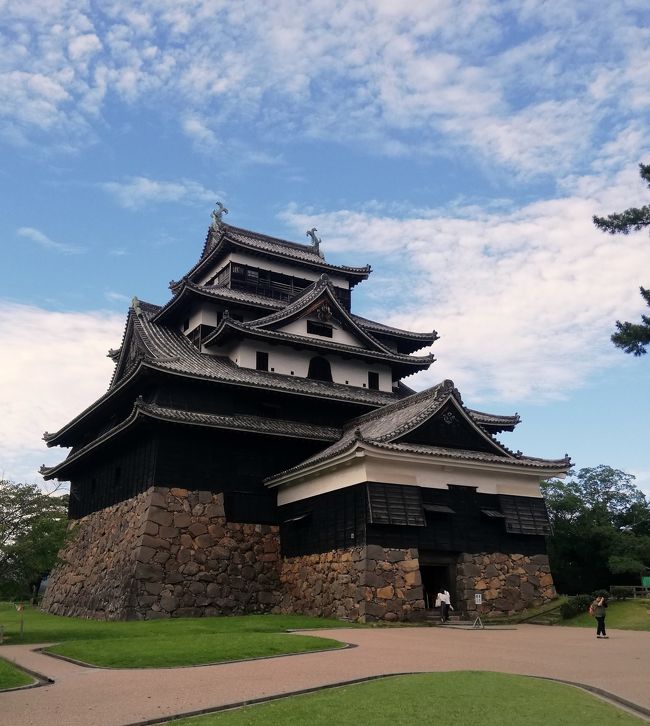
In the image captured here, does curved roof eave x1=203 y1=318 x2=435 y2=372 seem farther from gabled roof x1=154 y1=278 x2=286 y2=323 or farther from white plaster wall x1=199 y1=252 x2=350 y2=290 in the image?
white plaster wall x1=199 y1=252 x2=350 y2=290

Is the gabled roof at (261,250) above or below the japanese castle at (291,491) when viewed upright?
above

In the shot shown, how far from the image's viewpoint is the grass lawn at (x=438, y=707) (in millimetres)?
8859

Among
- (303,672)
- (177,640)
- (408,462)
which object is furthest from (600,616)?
(177,640)

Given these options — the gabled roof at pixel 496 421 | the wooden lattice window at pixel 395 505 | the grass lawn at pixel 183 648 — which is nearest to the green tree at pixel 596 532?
the gabled roof at pixel 496 421

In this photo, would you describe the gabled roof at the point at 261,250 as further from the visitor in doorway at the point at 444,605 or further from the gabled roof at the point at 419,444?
the visitor in doorway at the point at 444,605

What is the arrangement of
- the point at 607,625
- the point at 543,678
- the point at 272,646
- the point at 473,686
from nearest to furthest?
the point at 473,686, the point at 543,678, the point at 272,646, the point at 607,625

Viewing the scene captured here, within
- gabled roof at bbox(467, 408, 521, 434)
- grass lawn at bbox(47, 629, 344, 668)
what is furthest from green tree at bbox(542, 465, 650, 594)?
grass lawn at bbox(47, 629, 344, 668)

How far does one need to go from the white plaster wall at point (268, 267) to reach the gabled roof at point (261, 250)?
318mm

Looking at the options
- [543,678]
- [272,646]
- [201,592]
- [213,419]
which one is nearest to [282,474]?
[213,419]

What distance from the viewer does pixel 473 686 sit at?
35.9ft

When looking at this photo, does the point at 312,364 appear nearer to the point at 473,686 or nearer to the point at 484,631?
the point at 484,631

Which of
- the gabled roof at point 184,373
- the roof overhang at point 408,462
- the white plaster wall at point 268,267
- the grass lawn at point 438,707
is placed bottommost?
the grass lawn at point 438,707

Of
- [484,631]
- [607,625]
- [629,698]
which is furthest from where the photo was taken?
[607,625]

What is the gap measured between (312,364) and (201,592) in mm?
12288
